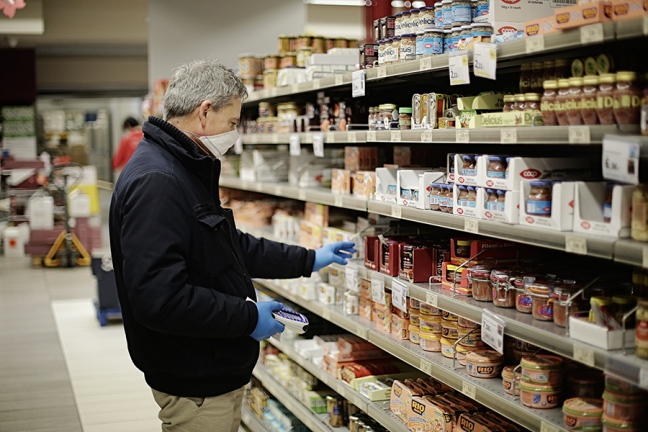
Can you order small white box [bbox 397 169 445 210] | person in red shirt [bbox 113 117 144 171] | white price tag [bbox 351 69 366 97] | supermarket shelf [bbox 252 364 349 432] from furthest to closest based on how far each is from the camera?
person in red shirt [bbox 113 117 144 171]
supermarket shelf [bbox 252 364 349 432]
white price tag [bbox 351 69 366 97]
small white box [bbox 397 169 445 210]

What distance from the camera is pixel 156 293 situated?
2588mm

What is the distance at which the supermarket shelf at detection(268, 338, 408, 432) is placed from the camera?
3439 mm

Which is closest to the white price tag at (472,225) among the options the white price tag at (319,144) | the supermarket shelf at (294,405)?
the white price tag at (319,144)

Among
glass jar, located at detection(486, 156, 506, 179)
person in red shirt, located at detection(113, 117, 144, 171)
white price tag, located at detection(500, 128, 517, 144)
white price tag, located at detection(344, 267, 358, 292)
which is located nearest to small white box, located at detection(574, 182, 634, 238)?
white price tag, located at detection(500, 128, 517, 144)

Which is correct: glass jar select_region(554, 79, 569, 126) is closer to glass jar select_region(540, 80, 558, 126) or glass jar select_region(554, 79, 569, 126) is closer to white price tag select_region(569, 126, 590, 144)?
glass jar select_region(540, 80, 558, 126)

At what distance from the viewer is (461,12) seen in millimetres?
3031

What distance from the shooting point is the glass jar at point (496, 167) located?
277 centimetres

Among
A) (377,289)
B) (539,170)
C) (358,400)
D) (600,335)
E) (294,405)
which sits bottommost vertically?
(294,405)

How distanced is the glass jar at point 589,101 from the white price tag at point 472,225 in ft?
2.01

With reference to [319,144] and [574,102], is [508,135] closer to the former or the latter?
[574,102]

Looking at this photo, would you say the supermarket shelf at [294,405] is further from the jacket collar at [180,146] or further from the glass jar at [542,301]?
the jacket collar at [180,146]

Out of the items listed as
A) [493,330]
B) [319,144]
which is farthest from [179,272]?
[319,144]

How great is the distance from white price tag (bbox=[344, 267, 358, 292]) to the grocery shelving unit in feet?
0.06

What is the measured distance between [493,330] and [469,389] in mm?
275
